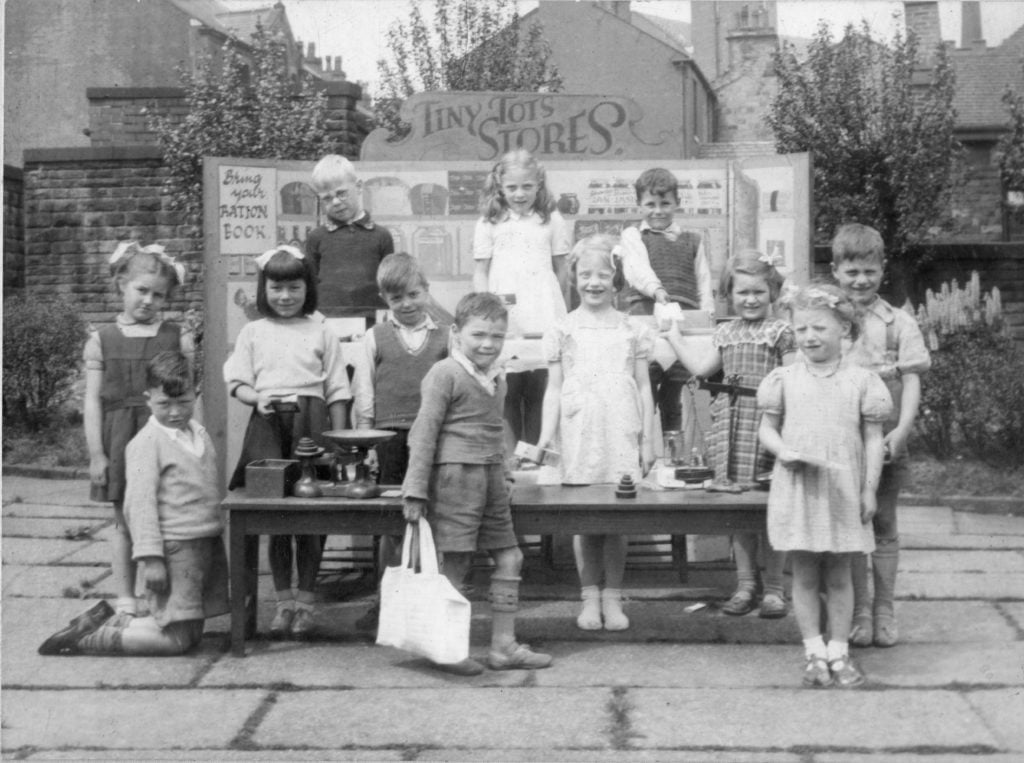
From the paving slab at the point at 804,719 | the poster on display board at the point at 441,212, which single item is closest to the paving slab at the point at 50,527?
the poster on display board at the point at 441,212

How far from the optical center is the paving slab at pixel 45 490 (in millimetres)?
9373

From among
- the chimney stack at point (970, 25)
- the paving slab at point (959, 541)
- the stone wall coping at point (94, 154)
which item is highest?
the chimney stack at point (970, 25)

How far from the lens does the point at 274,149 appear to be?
46.1 ft

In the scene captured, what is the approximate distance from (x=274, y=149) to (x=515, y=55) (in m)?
6.12

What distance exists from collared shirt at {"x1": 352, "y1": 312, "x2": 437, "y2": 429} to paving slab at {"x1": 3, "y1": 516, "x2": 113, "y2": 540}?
2.98 meters

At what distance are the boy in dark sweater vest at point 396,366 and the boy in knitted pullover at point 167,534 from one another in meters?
0.81

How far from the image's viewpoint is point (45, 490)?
988cm

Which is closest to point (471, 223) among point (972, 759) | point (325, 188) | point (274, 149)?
point (325, 188)

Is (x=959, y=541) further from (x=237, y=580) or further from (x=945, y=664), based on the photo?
(x=237, y=580)

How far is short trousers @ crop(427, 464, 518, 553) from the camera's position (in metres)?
4.93

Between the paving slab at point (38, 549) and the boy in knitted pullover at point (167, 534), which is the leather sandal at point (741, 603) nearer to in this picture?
the boy in knitted pullover at point (167, 534)

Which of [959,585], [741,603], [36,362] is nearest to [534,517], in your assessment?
A: [741,603]

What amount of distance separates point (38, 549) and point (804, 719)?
16.1 ft

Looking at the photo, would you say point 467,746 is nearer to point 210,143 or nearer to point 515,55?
point 210,143
